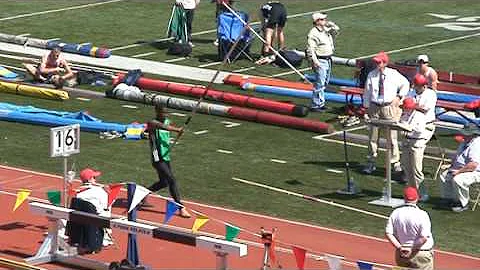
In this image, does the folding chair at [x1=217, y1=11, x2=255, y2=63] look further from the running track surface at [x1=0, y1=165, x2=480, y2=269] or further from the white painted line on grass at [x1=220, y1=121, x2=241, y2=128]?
the running track surface at [x1=0, y1=165, x2=480, y2=269]

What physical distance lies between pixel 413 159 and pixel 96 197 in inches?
209

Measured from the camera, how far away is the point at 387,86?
940 inches

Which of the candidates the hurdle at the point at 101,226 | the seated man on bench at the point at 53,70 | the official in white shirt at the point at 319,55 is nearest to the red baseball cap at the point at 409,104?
the hurdle at the point at 101,226

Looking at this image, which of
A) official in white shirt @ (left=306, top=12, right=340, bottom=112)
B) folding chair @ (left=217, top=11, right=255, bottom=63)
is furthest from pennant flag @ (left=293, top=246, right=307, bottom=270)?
folding chair @ (left=217, top=11, right=255, bottom=63)

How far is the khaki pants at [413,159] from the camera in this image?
22.0 metres

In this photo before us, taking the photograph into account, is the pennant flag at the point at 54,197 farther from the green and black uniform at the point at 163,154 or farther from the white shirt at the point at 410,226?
the white shirt at the point at 410,226

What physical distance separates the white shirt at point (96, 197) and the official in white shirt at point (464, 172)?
5.55 m

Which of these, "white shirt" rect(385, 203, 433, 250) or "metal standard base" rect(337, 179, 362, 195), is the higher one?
"white shirt" rect(385, 203, 433, 250)

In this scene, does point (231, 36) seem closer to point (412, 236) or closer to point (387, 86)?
point (387, 86)

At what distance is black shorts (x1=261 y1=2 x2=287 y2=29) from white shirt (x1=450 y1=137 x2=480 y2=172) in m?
12.2

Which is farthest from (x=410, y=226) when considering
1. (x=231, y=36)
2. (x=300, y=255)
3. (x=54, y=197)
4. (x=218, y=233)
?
(x=231, y=36)

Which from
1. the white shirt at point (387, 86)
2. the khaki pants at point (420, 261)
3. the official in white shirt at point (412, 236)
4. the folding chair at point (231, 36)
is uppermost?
the white shirt at point (387, 86)

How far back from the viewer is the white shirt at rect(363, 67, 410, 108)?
23.9 metres

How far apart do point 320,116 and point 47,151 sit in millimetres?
5738
